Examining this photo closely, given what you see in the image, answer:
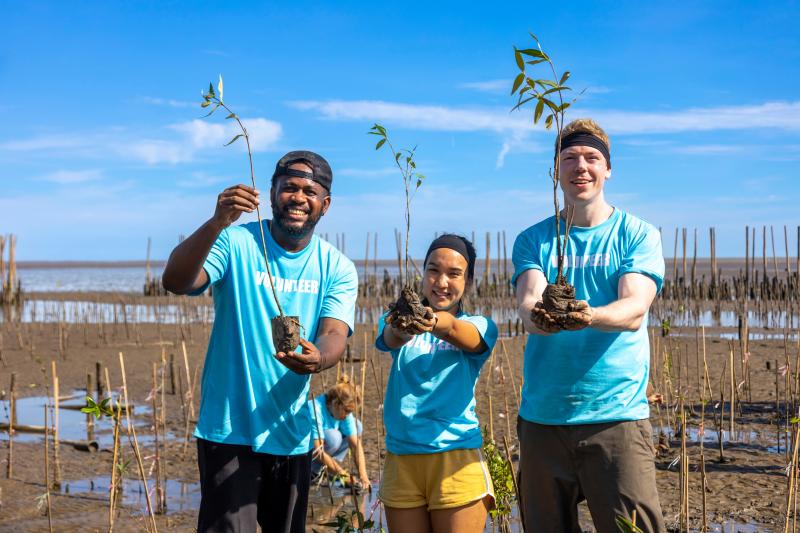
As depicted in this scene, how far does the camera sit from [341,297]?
3.30 m

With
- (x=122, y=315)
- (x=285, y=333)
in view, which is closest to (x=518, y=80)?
(x=285, y=333)

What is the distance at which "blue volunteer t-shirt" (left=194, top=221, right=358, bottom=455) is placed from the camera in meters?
3.05

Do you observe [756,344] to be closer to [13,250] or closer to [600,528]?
[600,528]

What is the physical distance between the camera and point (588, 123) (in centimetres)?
311

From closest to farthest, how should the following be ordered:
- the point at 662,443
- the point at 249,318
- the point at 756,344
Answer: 1. the point at 249,318
2. the point at 662,443
3. the point at 756,344

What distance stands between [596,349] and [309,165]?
1.43 meters

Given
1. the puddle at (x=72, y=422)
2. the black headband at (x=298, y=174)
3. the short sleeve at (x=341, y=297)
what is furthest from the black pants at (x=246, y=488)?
the puddle at (x=72, y=422)

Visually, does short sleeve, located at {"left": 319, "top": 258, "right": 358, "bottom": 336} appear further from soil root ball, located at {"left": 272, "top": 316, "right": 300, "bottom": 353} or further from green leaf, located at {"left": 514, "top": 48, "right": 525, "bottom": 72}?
green leaf, located at {"left": 514, "top": 48, "right": 525, "bottom": 72}

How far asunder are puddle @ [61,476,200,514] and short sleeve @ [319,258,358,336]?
3.60 meters

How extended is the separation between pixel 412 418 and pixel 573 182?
117 cm

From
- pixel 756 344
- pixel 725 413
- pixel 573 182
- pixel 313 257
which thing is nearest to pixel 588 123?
pixel 573 182

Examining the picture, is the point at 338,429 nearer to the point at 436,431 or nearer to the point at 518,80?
the point at 436,431

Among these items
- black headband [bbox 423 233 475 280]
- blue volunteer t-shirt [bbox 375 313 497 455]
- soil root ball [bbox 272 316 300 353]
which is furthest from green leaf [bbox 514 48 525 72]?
soil root ball [bbox 272 316 300 353]

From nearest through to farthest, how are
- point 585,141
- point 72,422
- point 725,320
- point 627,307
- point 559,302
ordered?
point 559,302
point 627,307
point 585,141
point 72,422
point 725,320
